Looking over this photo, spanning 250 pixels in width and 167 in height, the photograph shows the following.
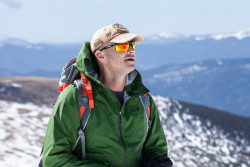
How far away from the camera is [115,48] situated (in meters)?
3.78

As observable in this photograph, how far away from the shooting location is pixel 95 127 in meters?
3.55

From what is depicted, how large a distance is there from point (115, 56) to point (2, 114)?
29.8m

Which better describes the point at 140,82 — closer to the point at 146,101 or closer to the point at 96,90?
the point at 146,101

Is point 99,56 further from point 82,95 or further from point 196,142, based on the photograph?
point 196,142

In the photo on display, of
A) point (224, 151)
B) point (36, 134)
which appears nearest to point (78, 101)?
point (36, 134)

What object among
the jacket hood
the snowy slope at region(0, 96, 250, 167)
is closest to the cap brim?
the jacket hood

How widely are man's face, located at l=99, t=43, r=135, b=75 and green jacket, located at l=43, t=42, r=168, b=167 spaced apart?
0.71 feet

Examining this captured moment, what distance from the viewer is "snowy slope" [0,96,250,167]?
68.1ft

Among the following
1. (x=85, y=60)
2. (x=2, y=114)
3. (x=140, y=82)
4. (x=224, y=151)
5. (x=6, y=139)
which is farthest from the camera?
(x=224, y=151)

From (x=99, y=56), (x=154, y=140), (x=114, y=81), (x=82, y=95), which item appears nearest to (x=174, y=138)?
(x=154, y=140)

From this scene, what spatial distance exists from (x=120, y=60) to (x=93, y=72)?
35 centimetres

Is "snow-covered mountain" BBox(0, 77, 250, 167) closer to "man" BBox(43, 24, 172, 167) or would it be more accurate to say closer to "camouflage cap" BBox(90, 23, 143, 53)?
"man" BBox(43, 24, 172, 167)

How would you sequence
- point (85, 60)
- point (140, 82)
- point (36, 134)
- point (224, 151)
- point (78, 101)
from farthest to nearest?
1. point (224, 151)
2. point (36, 134)
3. point (140, 82)
4. point (85, 60)
5. point (78, 101)

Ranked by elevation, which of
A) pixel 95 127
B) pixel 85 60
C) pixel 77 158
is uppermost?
pixel 85 60
